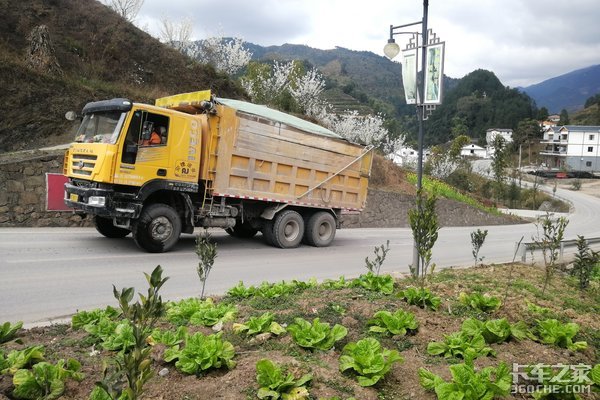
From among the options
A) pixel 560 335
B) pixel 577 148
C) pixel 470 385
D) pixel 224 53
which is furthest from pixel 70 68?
pixel 577 148

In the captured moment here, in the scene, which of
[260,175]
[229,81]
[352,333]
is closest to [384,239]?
[260,175]

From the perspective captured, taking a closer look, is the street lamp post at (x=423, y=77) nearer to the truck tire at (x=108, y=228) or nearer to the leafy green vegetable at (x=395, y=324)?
the leafy green vegetable at (x=395, y=324)

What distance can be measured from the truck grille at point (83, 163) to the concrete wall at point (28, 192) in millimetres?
3930

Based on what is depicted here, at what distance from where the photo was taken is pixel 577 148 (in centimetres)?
8706

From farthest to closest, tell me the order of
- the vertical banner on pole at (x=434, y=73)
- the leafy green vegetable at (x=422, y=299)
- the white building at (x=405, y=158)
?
the white building at (x=405, y=158) → the vertical banner on pole at (x=434, y=73) → the leafy green vegetable at (x=422, y=299)

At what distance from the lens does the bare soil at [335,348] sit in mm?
3299

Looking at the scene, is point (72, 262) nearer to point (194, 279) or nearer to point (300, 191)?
point (194, 279)

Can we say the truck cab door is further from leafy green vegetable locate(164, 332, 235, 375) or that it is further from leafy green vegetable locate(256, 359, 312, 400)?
leafy green vegetable locate(256, 359, 312, 400)

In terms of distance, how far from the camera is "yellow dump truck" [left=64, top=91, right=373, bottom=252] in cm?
913

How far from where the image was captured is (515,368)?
12.2ft

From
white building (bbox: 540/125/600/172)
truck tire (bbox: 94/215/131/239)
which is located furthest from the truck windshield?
white building (bbox: 540/125/600/172)

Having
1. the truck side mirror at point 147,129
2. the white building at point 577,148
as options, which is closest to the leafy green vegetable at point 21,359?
the truck side mirror at point 147,129

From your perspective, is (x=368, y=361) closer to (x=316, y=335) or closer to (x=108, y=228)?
(x=316, y=335)

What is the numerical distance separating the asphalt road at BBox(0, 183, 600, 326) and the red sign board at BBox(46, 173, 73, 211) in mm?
822
